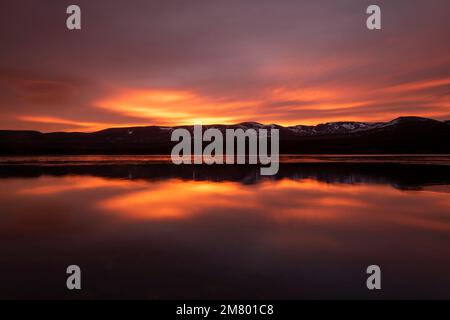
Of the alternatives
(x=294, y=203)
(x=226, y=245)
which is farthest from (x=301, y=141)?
(x=226, y=245)

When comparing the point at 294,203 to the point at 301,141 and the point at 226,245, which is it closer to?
the point at 226,245

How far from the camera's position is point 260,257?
741 cm

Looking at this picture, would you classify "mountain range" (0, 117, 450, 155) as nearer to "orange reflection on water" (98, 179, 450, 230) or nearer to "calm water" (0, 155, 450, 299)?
"orange reflection on water" (98, 179, 450, 230)

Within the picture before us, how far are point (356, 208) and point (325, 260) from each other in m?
6.50

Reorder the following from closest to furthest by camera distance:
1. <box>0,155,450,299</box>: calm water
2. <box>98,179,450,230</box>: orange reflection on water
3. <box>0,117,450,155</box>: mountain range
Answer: <box>0,155,450,299</box>: calm water, <box>98,179,450,230</box>: orange reflection on water, <box>0,117,450,155</box>: mountain range

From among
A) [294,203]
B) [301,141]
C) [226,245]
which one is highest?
[301,141]

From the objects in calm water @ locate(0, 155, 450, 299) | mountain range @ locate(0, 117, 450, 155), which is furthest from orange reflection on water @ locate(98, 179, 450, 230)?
mountain range @ locate(0, 117, 450, 155)

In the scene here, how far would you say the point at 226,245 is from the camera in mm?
8281

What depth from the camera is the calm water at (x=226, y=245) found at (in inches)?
229

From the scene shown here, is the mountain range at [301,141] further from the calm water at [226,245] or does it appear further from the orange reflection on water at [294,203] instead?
the calm water at [226,245]

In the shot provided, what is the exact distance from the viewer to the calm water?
5.81 metres

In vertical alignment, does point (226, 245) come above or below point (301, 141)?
below

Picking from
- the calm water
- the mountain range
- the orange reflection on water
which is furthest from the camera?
the mountain range
